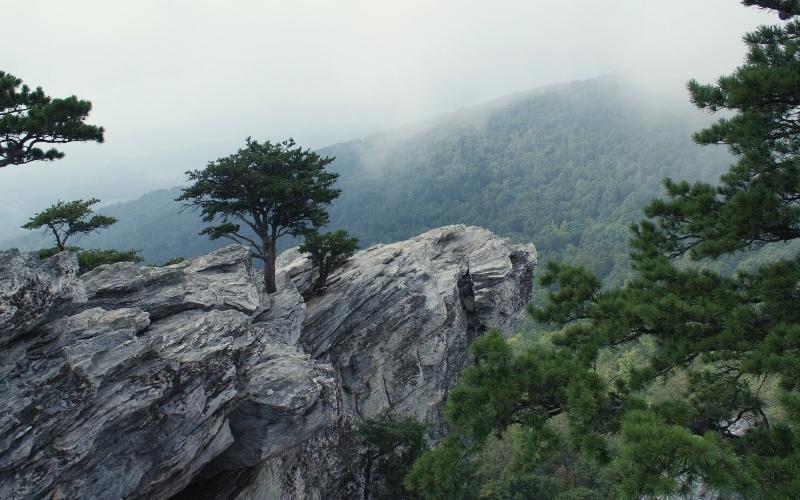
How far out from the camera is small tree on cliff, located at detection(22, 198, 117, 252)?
18859 mm

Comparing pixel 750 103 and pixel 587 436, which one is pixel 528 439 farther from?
pixel 750 103

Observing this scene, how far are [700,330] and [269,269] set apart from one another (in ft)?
60.6

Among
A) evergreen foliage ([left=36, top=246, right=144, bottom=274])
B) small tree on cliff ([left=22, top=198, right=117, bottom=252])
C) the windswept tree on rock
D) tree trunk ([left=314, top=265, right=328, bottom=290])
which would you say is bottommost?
tree trunk ([left=314, top=265, right=328, bottom=290])

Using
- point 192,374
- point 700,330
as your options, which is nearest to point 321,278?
point 192,374

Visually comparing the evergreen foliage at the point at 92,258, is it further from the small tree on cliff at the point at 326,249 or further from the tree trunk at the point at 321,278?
the tree trunk at the point at 321,278

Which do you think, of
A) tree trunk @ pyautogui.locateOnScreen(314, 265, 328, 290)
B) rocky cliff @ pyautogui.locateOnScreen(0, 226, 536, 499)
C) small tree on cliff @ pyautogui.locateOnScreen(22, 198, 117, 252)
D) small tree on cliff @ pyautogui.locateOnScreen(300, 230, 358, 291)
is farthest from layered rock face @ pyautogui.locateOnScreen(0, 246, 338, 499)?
Answer: tree trunk @ pyautogui.locateOnScreen(314, 265, 328, 290)

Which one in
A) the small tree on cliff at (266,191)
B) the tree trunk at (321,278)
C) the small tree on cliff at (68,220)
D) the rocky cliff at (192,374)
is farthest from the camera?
the tree trunk at (321,278)

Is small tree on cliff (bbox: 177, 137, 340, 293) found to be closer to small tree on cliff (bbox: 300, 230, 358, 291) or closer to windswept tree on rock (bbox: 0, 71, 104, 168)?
small tree on cliff (bbox: 300, 230, 358, 291)

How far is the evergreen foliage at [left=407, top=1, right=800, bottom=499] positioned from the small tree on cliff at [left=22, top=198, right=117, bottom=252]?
1768 cm

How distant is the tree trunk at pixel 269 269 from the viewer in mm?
22500

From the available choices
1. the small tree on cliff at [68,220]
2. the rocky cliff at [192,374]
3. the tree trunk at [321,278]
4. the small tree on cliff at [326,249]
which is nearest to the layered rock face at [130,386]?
the rocky cliff at [192,374]

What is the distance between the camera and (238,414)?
45.6 ft

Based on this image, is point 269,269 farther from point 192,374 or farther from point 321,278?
point 192,374

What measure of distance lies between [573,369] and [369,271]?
58.3 ft
